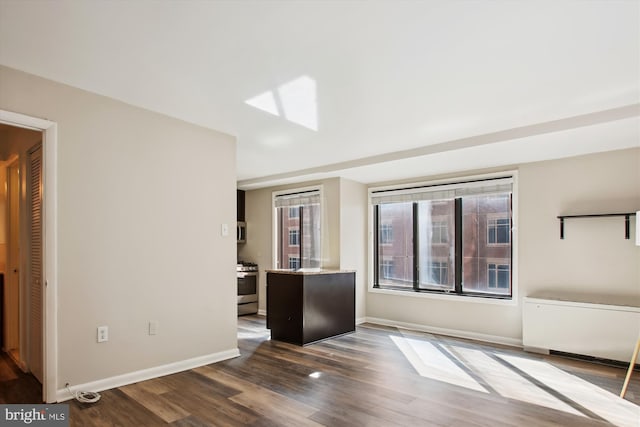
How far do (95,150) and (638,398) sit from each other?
181 inches

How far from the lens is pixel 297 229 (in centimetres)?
645

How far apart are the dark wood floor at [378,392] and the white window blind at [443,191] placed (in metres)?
1.92

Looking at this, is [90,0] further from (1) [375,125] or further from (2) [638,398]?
(2) [638,398]

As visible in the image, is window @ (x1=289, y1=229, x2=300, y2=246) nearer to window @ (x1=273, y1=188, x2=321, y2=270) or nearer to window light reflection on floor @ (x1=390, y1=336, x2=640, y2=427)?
window @ (x1=273, y1=188, x2=321, y2=270)

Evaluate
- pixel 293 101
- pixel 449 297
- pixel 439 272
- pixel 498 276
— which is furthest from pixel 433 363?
pixel 293 101

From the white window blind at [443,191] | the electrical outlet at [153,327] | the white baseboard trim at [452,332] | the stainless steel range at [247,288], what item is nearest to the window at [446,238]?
the white window blind at [443,191]

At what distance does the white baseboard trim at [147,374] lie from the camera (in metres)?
2.86

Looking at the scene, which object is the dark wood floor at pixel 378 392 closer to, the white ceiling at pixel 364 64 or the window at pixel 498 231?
the window at pixel 498 231

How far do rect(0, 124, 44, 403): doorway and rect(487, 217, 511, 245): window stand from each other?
4717 millimetres

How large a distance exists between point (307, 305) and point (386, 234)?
6.65 ft

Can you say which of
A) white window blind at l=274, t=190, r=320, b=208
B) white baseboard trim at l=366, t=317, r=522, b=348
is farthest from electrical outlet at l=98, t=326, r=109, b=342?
white baseboard trim at l=366, t=317, r=522, b=348

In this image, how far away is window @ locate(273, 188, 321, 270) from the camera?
602 centimetres

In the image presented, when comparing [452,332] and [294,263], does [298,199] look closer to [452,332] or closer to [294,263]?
[294,263]

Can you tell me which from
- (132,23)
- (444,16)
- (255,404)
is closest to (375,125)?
(444,16)
